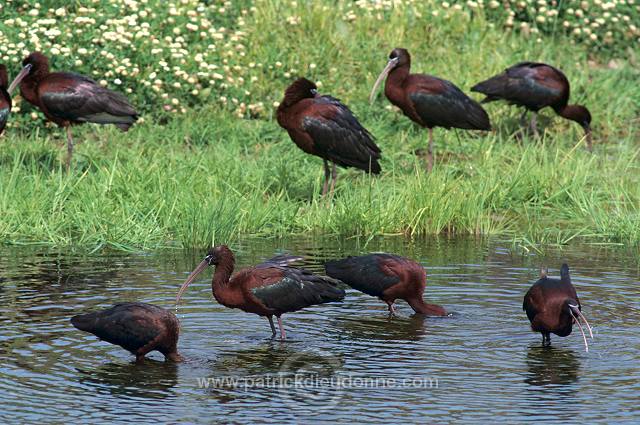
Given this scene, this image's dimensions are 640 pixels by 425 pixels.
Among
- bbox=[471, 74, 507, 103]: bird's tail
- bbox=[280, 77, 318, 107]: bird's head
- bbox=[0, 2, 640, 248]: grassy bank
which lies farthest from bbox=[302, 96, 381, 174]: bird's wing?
bbox=[471, 74, 507, 103]: bird's tail

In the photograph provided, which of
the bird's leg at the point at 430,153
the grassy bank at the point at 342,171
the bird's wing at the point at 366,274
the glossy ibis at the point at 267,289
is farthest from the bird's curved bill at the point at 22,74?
the glossy ibis at the point at 267,289

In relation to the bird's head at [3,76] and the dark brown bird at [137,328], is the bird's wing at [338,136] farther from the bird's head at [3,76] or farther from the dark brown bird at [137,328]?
the dark brown bird at [137,328]

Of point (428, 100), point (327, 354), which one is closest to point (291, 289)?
point (327, 354)

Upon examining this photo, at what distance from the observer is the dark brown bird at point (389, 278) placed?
9477mm

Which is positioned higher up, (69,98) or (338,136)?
(69,98)

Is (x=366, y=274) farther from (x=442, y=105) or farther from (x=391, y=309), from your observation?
(x=442, y=105)

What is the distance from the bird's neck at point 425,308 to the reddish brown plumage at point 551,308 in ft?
2.52

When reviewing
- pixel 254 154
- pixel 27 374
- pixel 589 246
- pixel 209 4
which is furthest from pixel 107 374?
pixel 209 4

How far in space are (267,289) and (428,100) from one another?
629cm

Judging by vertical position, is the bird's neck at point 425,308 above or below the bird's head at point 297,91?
below

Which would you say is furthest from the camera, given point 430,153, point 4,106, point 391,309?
point 430,153

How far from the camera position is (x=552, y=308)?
8.41 meters

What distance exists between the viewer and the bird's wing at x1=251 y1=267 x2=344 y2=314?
8773 mm

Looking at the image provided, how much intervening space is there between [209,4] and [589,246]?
7793 mm
